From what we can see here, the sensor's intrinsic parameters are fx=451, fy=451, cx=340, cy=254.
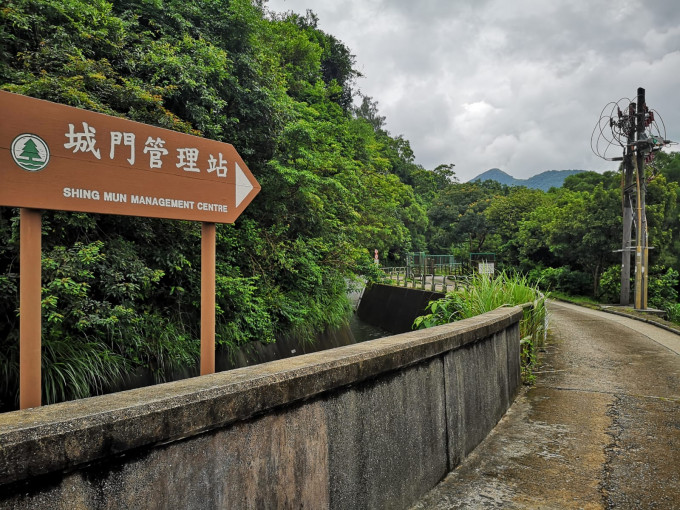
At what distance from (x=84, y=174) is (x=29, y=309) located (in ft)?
2.33

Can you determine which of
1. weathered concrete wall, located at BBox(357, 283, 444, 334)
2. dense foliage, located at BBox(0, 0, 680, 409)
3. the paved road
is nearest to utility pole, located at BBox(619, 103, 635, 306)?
weathered concrete wall, located at BBox(357, 283, 444, 334)

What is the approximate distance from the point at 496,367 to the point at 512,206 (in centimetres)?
3769

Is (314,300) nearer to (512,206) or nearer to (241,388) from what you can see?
(241,388)

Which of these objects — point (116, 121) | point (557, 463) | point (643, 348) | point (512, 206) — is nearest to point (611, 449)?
point (557, 463)

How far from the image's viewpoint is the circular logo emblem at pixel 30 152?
2.09m

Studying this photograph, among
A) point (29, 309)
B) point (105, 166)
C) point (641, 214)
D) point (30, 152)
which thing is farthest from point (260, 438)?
point (641, 214)

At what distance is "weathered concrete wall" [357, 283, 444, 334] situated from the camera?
62.0 feet

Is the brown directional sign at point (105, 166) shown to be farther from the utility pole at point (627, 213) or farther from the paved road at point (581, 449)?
the utility pole at point (627, 213)

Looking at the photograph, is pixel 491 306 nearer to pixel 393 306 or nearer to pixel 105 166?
pixel 105 166

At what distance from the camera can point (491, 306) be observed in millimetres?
5711

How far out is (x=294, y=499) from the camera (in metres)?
1.76

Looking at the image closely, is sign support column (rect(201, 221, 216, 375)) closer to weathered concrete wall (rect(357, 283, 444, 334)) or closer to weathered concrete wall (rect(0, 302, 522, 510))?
weathered concrete wall (rect(0, 302, 522, 510))

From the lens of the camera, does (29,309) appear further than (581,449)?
No

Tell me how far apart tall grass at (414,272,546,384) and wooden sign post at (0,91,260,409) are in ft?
11.7
